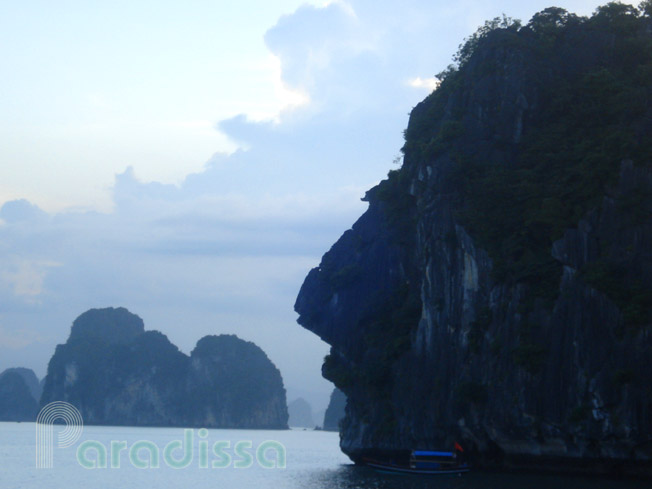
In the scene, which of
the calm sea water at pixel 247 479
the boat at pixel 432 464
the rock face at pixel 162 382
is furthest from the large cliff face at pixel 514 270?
the rock face at pixel 162 382

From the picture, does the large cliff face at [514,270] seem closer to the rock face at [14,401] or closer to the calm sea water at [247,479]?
the calm sea water at [247,479]

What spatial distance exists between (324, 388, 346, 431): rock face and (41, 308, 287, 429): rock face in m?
10.8

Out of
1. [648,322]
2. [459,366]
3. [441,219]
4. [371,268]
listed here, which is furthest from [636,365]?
[371,268]

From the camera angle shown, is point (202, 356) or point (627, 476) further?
point (202, 356)

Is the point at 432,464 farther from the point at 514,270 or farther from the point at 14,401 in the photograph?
the point at 14,401

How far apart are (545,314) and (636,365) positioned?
4.83 meters

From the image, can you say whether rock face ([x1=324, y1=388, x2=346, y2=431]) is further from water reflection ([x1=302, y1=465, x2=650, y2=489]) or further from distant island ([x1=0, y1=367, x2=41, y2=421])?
water reflection ([x1=302, y1=465, x2=650, y2=489])

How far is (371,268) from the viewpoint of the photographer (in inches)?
2136

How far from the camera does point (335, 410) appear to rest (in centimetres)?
16112

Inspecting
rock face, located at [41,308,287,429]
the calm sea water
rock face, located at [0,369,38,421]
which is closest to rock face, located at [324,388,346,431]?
rock face, located at [41,308,287,429]

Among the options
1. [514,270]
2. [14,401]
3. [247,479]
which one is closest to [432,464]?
[247,479]

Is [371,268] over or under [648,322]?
over

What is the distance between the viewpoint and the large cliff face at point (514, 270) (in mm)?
34781

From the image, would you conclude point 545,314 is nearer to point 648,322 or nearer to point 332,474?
point 648,322
